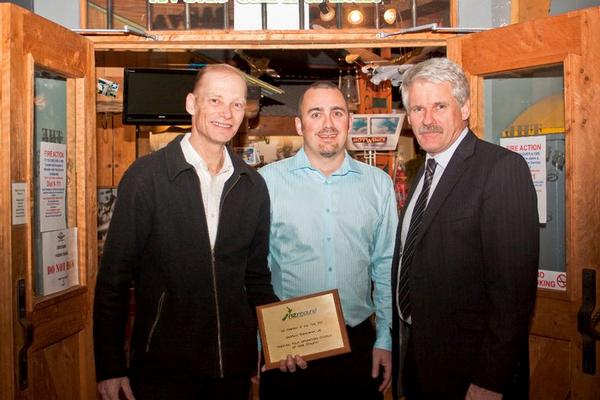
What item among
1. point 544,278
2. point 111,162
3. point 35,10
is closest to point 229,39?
point 35,10

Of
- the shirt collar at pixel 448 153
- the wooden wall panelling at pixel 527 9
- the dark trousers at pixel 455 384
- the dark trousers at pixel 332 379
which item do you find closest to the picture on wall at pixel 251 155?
the wooden wall panelling at pixel 527 9

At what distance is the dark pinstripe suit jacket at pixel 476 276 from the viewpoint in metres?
2.04

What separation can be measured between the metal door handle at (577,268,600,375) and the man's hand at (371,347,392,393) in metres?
0.91

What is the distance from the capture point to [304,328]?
2504mm

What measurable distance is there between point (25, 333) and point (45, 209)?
63 centimetres

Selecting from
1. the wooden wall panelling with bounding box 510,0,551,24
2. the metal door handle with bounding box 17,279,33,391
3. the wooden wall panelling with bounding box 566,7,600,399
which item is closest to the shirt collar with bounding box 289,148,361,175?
the wooden wall panelling with bounding box 566,7,600,399

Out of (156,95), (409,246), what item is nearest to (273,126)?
(156,95)

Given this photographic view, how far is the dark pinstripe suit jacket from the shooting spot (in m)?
2.04

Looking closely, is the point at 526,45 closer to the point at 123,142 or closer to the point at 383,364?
the point at 383,364

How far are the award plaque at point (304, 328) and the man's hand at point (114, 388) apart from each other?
0.60 meters

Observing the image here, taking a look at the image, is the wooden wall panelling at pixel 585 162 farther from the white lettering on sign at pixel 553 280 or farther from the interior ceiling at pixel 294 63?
the interior ceiling at pixel 294 63

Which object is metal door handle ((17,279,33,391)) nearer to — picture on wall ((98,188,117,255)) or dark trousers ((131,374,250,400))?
dark trousers ((131,374,250,400))

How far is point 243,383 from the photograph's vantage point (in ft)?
8.12

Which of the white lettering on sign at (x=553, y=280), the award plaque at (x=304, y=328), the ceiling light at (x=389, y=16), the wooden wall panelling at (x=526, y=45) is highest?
the ceiling light at (x=389, y=16)
